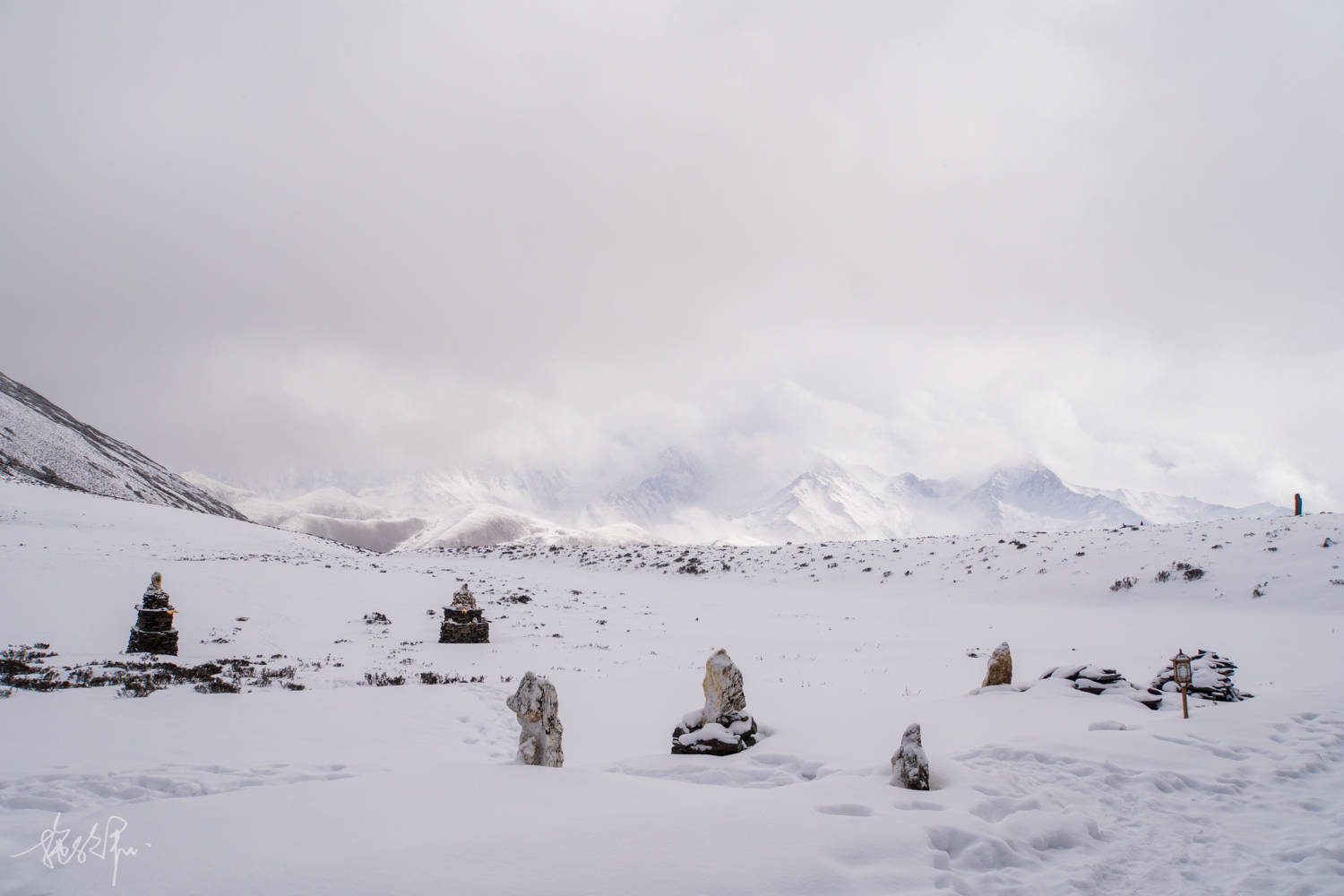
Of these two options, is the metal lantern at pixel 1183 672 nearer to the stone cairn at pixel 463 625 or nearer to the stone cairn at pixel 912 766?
the stone cairn at pixel 912 766

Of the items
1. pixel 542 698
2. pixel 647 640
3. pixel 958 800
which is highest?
pixel 542 698

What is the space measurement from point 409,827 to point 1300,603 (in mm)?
27737

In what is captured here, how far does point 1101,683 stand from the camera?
1130 cm

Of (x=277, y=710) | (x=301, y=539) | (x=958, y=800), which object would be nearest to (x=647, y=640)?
(x=277, y=710)

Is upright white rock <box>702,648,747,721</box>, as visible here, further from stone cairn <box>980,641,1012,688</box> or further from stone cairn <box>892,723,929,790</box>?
stone cairn <box>980,641,1012,688</box>

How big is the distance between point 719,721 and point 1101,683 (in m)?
7.47

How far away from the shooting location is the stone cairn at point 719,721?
806cm

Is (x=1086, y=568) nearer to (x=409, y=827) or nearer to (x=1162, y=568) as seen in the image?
(x=1162, y=568)

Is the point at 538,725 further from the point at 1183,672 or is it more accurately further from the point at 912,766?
the point at 1183,672

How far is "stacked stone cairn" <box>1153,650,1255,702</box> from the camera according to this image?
10.9 metres

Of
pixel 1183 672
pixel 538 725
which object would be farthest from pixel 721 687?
pixel 1183 672

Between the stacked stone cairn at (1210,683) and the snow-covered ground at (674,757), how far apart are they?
0.64m

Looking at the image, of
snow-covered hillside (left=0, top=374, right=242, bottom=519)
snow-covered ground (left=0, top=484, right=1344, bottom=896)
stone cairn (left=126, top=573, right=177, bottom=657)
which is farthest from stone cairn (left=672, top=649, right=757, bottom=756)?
snow-covered hillside (left=0, top=374, right=242, bottom=519)

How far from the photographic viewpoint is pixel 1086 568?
92.3 feet
